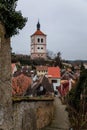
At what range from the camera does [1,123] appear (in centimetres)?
1207

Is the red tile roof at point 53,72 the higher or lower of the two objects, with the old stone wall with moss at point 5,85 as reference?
higher

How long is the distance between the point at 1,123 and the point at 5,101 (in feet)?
1.90

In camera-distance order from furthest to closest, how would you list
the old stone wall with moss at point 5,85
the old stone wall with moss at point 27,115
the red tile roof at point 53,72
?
the red tile roof at point 53,72 < the old stone wall with moss at point 27,115 < the old stone wall with moss at point 5,85

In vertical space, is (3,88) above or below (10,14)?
below

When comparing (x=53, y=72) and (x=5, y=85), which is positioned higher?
(x=53, y=72)

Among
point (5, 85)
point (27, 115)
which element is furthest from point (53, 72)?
point (5, 85)

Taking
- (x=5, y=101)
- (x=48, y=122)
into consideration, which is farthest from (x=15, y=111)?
(x=48, y=122)

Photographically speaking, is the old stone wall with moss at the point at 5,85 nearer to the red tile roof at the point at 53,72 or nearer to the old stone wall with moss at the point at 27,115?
the old stone wall with moss at the point at 27,115

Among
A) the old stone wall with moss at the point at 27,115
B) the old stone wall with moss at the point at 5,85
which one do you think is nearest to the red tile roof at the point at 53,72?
the old stone wall with moss at the point at 27,115

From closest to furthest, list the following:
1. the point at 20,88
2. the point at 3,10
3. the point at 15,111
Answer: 1. the point at 3,10
2. the point at 15,111
3. the point at 20,88

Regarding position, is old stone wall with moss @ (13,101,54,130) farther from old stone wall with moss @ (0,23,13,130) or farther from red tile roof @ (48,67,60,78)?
red tile roof @ (48,67,60,78)

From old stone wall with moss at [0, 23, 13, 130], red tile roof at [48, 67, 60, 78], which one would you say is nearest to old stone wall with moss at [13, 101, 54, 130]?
old stone wall with moss at [0, 23, 13, 130]

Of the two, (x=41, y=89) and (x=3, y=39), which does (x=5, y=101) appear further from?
(x=41, y=89)

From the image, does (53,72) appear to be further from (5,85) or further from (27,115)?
(5,85)
